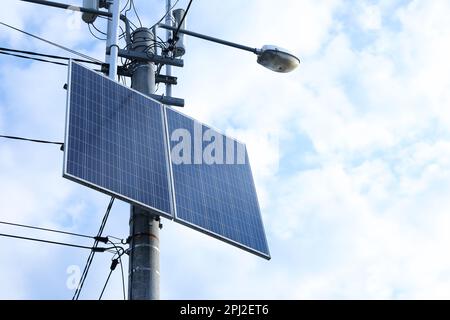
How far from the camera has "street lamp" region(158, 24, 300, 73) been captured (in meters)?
12.9

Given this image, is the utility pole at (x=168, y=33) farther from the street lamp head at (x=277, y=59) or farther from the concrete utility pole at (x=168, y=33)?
the street lamp head at (x=277, y=59)

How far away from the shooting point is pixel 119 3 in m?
12.4

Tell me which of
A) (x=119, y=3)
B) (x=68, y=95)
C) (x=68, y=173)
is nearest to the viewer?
(x=68, y=173)

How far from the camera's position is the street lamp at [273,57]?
42.2 ft

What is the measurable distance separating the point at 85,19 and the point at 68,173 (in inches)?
129

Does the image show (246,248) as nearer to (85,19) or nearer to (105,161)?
(105,161)

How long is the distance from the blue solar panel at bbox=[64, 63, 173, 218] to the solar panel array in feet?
0.04

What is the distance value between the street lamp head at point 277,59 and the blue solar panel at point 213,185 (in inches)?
46.4

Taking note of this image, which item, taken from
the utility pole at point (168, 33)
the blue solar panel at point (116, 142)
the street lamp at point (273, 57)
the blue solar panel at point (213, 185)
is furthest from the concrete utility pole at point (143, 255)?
the street lamp at point (273, 57)

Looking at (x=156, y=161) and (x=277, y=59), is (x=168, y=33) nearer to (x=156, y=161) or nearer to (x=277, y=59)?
(x=277, y=59)

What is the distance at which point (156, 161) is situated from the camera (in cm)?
1145

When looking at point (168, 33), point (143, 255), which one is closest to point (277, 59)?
point (168, 33)
